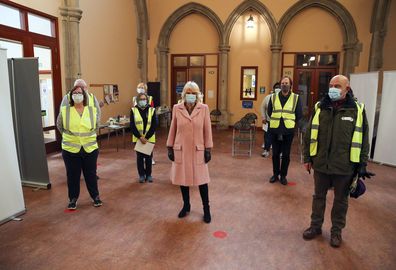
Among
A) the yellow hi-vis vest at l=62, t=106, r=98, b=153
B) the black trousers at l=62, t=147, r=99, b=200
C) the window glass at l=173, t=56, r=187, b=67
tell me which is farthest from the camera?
the window glass at l=173, t=56, r=187, b=67

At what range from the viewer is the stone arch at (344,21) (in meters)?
9.18

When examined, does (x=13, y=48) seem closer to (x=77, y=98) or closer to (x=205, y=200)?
(x=77, y=98)

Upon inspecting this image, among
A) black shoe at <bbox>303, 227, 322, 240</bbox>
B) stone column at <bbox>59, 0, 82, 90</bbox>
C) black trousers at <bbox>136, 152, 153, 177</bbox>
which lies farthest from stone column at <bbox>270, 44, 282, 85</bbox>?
black shoe at <bbox>303, 227, 322, 240</bbox>

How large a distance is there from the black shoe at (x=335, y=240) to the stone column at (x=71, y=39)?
621 cm

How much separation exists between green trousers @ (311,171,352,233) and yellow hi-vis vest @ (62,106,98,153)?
2478 mm

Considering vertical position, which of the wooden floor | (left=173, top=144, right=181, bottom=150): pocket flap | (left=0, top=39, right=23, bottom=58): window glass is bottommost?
the wooden floor

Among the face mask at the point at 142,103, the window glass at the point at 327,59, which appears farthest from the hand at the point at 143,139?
the window glass at the point at 327,59

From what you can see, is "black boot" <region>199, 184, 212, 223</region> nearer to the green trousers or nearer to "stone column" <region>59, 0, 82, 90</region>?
the green trousers

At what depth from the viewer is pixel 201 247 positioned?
281 cm

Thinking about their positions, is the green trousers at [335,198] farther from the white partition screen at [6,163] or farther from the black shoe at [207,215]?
the white partition screen at [6,163]

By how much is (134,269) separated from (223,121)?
8267 millimetres

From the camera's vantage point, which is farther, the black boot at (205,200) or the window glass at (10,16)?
the window glass at (10,16)

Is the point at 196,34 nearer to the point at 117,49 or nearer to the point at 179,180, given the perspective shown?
the point at 117,49

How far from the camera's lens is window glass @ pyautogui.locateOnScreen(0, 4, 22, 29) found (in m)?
5.43
